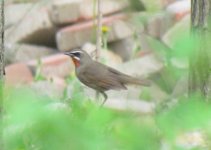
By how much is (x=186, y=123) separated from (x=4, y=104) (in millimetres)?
Result: 495

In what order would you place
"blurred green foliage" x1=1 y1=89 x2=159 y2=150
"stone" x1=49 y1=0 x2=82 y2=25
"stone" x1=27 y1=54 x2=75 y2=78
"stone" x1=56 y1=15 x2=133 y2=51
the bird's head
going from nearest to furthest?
"blurred green foliage" x1=1 y1=89 x2=159 y2=150, the bird's head, "stone" x1=27 y1=54 x2=75 y2=78, "stone" x1=56 y1=15 x2=133 y2=51, "stone" x1=49 y1=0 x2=82 y2=25

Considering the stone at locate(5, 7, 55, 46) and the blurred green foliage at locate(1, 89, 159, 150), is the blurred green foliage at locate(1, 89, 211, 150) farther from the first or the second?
the stone at locate(5, 7, 55, 46)

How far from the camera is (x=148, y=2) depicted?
286 centimetres

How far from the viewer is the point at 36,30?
1042 cm

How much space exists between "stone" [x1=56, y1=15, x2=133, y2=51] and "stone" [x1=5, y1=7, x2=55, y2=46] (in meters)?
0.45

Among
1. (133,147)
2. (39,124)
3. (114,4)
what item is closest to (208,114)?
(133,147)

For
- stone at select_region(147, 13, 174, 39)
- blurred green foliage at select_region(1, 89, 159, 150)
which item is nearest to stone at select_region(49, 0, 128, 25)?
stone at select_region(147, 13, 174, 39)

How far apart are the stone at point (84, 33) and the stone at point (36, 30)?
1.48ft

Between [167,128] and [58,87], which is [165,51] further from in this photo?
[58,87]

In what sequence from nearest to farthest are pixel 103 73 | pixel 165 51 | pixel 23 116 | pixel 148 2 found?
pixel 23 116 → pixel 165 51 → pixel 148 2 → pixel 103 73

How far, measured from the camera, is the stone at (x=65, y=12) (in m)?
10.2

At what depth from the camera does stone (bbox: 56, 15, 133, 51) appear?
973 cm

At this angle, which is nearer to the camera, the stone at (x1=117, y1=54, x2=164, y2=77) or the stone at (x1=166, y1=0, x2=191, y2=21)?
the stone at (x1=117, y1=54, x2=164, y2=77)

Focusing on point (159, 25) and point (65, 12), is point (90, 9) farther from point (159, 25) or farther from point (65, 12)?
point (159, 25)
